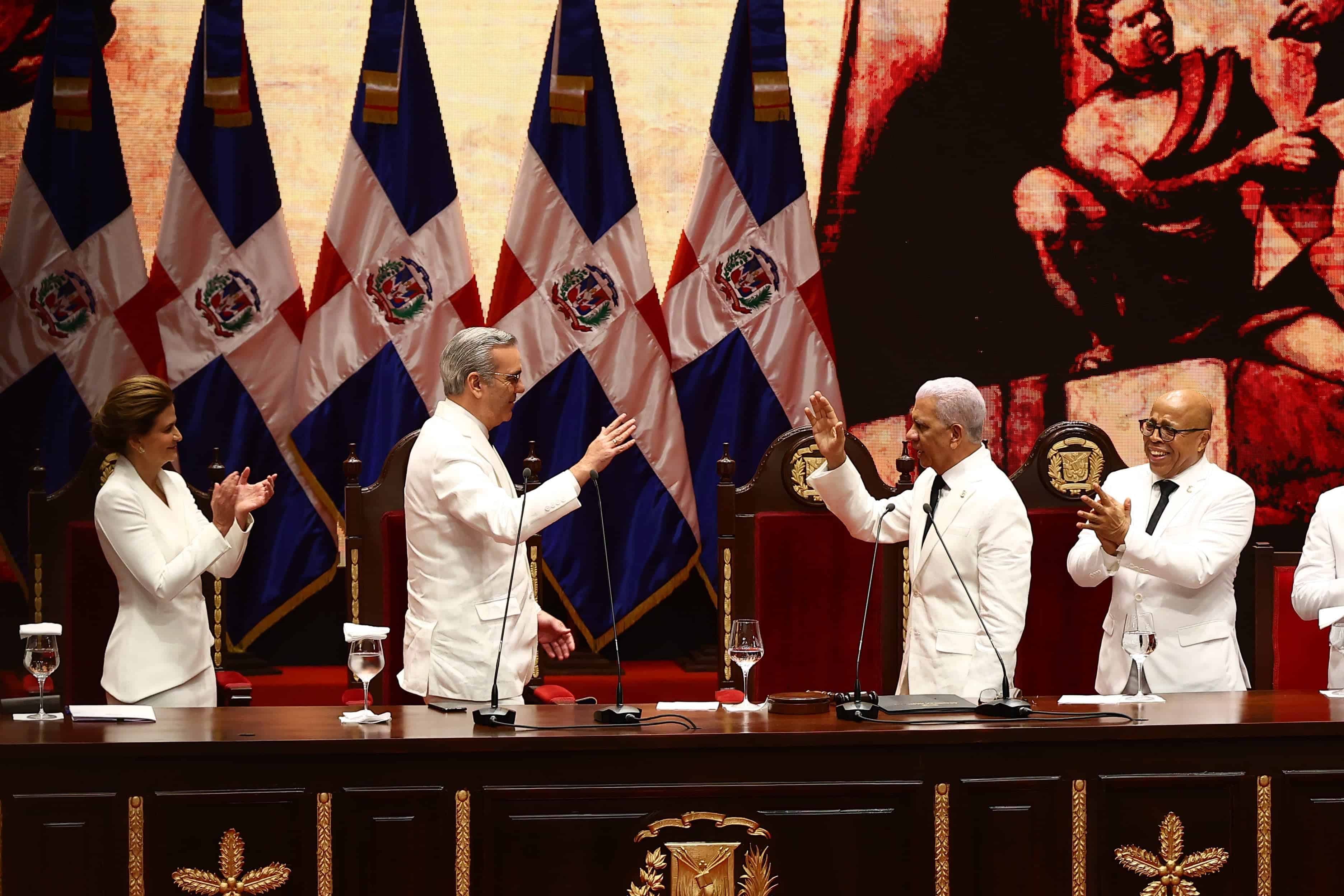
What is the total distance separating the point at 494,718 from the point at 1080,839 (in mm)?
1253

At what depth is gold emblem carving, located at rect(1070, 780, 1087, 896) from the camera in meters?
2.73

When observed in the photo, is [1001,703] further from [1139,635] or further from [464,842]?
[464,842]

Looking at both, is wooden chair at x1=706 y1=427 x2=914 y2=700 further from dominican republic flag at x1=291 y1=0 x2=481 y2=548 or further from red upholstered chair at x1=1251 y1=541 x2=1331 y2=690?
dominican republic flag at x1=291 y1=0 x2=481 y2=548

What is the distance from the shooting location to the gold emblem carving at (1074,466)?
4359 millimetres

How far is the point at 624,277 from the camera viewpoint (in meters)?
5.14

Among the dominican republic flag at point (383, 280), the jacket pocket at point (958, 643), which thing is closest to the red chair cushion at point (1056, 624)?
the jacket pocket at point (958, 643)

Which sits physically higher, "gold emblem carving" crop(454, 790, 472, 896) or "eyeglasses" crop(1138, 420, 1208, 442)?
"eyeglasses" crop(1138, 420, 1208, 442)

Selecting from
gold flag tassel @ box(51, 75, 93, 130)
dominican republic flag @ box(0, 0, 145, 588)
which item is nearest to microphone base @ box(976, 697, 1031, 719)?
dominican republic flag @ box(0, 0, 145, 588)

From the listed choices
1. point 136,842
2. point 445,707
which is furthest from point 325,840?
point 445,707

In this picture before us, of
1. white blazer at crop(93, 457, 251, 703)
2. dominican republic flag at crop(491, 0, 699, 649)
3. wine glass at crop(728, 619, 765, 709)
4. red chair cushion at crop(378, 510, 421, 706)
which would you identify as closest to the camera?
wine glass at crop(728, 619, 765, 709)

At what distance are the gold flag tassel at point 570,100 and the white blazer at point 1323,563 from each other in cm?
301

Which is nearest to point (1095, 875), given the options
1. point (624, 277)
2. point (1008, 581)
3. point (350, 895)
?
point (1008, 581)

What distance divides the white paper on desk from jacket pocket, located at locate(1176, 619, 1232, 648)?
2618mm

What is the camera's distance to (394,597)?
417cm
